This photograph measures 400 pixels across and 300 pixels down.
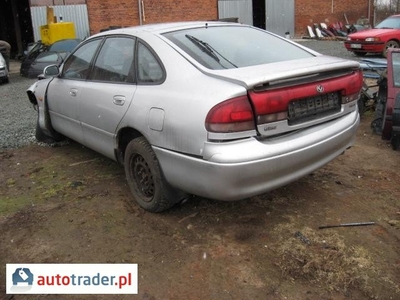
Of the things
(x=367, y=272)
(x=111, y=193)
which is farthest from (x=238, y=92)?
(x=111, y=193)

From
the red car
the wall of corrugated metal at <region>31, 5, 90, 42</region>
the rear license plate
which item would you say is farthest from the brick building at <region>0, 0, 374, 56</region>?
the rear license plate

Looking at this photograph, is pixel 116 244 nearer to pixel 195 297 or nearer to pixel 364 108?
pixel 195 297

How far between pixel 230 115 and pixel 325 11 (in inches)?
1091

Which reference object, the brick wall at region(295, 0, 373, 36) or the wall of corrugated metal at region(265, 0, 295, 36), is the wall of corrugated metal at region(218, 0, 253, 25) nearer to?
the wall of corrugated metal at region(265, 0, 295, 36)

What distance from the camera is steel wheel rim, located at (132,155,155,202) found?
3631 mm

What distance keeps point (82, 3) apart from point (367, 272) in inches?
843

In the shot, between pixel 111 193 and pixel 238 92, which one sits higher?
pixel 238 92

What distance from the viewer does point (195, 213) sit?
3.71 meters

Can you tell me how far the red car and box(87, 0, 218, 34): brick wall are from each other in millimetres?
10891

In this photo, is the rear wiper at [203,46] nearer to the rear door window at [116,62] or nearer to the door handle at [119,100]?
the rear door window at [116,62]

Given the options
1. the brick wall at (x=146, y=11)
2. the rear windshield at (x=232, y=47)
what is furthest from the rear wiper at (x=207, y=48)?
the brick wall at (x=146, y=11)

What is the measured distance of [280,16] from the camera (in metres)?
26.5

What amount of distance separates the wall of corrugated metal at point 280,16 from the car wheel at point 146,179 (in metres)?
24.2

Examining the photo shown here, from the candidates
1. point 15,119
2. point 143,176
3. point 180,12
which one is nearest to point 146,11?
point 180,12
